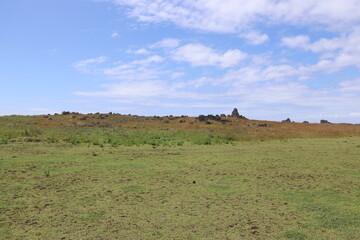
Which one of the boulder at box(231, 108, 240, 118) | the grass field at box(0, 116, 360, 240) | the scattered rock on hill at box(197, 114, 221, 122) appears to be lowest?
the grass field at box(0, 116, 360, 240)

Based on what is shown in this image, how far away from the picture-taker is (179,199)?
9117 mm

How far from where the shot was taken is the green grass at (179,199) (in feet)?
22.0

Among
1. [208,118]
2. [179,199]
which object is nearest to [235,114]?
[208,118]

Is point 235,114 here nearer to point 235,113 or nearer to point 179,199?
point 235,113

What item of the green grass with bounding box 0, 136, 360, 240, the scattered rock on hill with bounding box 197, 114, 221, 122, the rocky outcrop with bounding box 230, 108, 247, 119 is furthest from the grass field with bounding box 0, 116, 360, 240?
the rocky outcrop with bounding box 230, 108, 247, 119

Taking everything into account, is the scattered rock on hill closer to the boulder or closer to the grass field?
the boulder

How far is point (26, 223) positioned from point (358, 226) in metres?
7.34

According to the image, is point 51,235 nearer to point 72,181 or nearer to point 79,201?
point 79,201

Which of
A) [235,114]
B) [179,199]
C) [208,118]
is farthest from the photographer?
[235,114]

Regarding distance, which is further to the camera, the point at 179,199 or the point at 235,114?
the point at 235,114

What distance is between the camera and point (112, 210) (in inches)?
318

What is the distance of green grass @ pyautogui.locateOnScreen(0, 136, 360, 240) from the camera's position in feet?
22.0

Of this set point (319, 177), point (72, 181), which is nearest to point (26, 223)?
point (72, 181)

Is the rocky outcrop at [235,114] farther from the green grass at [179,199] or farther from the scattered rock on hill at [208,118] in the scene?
the green grass at [179,199]
